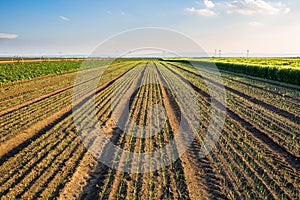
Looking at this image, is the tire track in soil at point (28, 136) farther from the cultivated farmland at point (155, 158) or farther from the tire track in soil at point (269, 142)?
the tire track in soil at point (269, 142)

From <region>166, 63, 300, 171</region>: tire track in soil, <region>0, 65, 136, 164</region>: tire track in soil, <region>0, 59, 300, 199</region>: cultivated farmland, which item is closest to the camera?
<region>0, 59, 300, 199</region>: cultivated farmland

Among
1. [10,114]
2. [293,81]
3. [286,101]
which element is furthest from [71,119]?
[293,81]

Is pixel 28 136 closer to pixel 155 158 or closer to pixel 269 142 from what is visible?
pixel 155 158

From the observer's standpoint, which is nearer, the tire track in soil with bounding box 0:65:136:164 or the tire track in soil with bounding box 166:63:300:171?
the tire track in soil with bounding box 166:63:300:171

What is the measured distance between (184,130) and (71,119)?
4.51 metres

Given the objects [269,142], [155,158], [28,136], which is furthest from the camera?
[28,136]

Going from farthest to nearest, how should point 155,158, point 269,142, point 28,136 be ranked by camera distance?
1. point 28,136
2. point 269,142
3. point 155,158

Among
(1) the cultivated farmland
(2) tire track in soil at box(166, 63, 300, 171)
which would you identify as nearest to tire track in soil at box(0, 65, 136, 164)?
(1) the cultivated farmland

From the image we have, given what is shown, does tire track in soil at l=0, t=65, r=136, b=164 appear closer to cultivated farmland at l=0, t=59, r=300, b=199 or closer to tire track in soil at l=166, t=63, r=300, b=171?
cultivated farmland at l=0, t=59, r=300, b=199

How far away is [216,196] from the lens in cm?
514

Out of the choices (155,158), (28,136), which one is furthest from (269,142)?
(28,136)

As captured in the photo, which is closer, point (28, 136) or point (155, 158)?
point (155, 158)

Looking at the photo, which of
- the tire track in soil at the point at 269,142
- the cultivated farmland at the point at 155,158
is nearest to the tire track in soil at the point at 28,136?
the cultivated farmland at the point at 155,158

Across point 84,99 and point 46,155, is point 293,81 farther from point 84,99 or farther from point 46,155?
point 46,155
